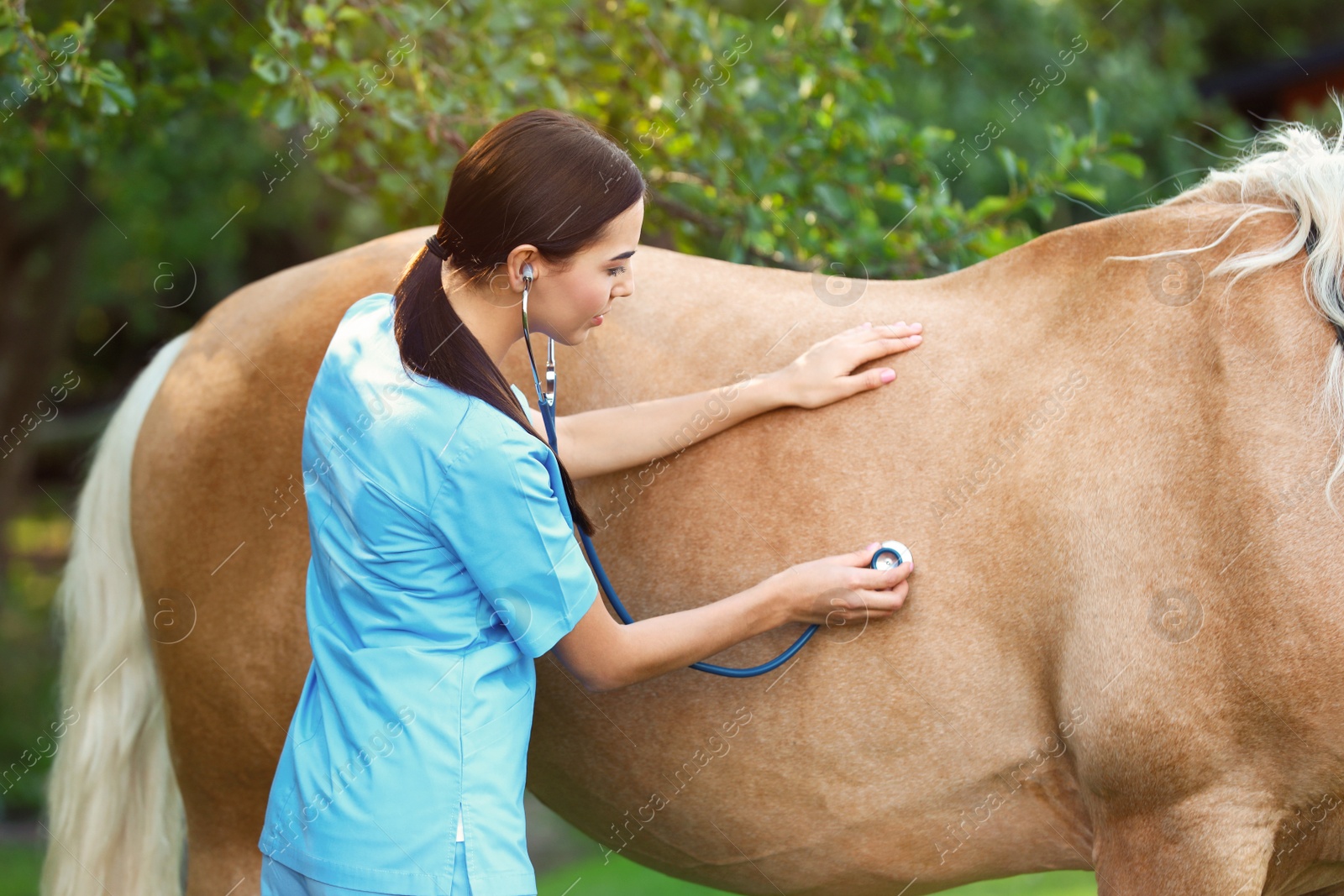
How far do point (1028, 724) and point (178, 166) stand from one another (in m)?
6.70

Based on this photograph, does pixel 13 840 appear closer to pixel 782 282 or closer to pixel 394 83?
pixel 394 83

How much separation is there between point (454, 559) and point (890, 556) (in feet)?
2.52

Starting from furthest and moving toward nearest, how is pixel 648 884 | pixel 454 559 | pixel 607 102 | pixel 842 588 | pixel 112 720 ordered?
pixel 648 884 → pixel 607 102 → pixel 112 720 → pixel 842 588 → pixel 454 559

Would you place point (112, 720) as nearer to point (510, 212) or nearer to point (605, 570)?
point (605, 570)

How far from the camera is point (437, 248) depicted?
166cm

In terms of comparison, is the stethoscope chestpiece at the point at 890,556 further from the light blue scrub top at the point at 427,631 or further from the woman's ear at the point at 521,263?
the woman's ear at the point at 521,263

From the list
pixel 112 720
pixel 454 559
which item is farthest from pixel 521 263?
pixel 112 720

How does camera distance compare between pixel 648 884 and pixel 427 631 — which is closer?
pixel 427 631

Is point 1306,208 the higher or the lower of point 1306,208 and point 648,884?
the higher

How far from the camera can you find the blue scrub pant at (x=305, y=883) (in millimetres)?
1479

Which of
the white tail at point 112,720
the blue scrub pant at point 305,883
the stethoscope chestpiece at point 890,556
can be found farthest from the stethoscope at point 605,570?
the white tail at point 112,720

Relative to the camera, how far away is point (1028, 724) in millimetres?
1839

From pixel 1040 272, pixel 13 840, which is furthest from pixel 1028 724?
pixel 13 840

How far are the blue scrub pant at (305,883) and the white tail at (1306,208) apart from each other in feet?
4.67
